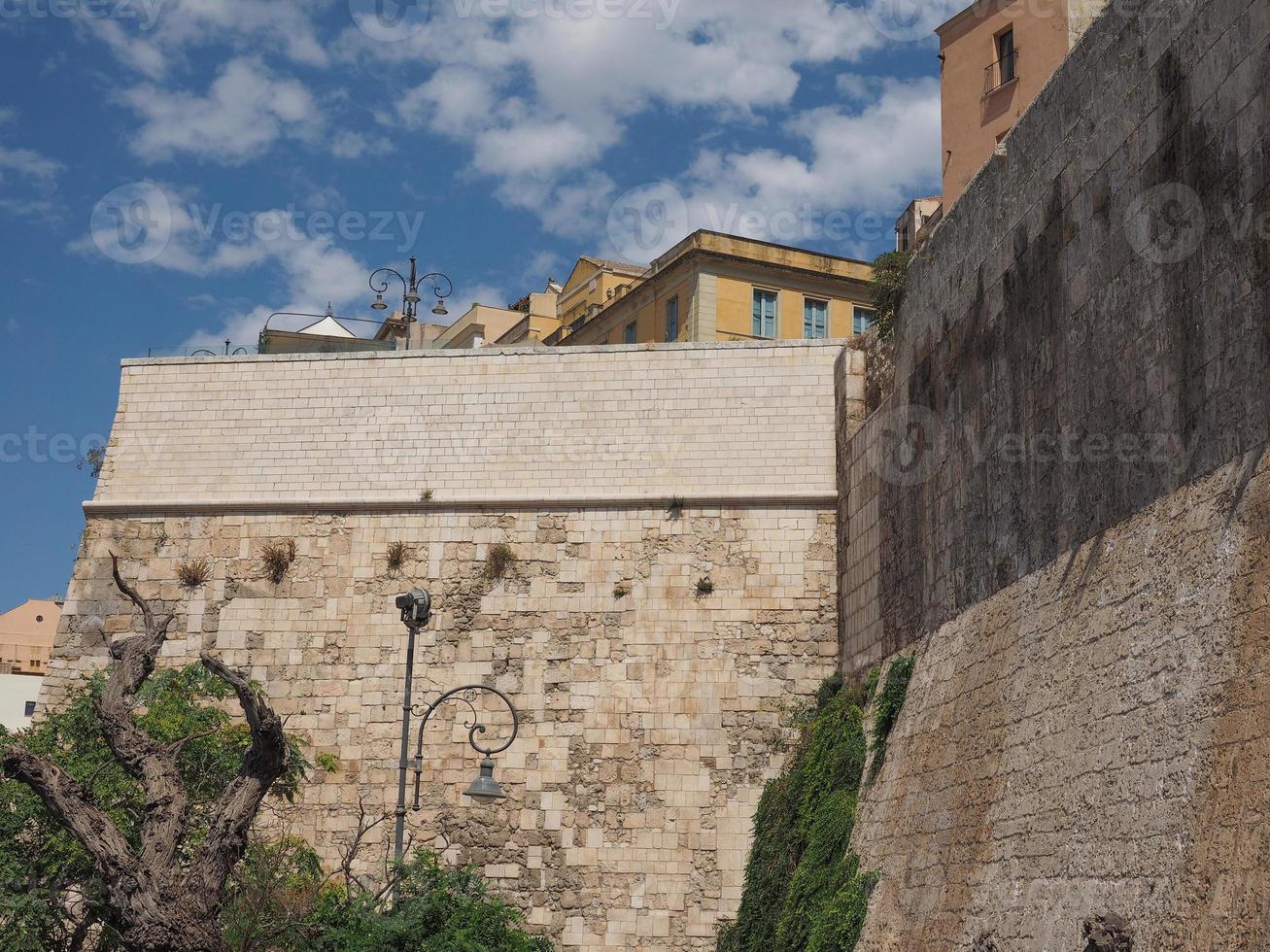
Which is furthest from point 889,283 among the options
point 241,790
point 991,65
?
point 241,790

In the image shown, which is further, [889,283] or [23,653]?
[23,653]

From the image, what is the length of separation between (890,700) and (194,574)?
28.3ft

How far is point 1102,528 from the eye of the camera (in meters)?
9.86

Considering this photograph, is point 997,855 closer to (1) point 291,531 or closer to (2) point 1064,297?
(2) point 1064,297

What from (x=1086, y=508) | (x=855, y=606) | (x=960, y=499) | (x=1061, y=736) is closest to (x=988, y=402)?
(x=960, y=499)

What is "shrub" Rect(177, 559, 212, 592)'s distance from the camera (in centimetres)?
1869

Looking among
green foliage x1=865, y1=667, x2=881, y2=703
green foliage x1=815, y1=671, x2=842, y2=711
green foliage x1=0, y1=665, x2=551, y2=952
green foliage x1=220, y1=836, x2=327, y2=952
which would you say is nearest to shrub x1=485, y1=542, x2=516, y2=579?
green foliage x1=0, y1=665, x2=551, y2=952

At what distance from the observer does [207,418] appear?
64.1 ft

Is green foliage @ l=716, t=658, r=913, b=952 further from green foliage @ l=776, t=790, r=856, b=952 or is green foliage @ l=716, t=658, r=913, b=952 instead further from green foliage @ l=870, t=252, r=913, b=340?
green foliage @ l=870, t=252, r=913, b=340

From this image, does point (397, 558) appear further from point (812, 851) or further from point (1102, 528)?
point (1102, 528)

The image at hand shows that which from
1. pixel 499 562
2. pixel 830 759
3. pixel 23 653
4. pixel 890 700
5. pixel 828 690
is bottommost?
pixel 830 759

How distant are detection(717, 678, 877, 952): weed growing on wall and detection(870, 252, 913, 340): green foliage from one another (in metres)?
3.67

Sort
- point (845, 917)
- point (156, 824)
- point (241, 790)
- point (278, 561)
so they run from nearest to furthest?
point (156, 824), point (241, 790), point (845, 917), point (278, 561)

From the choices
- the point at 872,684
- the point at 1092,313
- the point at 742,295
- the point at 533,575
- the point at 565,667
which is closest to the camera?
the point at 1092,313
